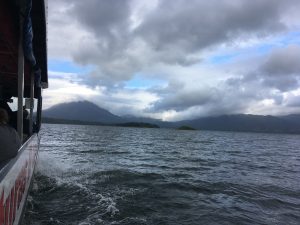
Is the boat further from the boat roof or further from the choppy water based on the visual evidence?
the choppy water

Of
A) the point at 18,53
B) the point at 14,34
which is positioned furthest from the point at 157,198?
the point at 14,34

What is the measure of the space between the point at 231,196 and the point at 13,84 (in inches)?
355

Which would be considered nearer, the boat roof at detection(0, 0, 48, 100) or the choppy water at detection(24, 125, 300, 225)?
the boat roof at detection(0, 0, 48, 100)

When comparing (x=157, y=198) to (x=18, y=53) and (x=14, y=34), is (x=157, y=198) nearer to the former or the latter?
(x=18, y=53)

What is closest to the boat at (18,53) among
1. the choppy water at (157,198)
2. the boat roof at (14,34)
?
the boat roof at (14,34)

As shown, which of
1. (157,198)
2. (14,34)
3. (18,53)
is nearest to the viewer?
(14,34)

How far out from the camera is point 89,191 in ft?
39.0

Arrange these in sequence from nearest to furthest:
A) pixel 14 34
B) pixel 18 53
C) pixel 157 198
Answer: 1. pixel 14 34
2. pixel 18 53
3. pixel 157 198

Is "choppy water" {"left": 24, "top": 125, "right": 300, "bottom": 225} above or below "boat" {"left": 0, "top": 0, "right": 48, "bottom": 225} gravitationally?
below

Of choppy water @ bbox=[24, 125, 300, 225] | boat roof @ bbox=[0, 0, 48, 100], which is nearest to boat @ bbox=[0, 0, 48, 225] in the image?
boat roof @ bbox=[0, 0, 48, 100]

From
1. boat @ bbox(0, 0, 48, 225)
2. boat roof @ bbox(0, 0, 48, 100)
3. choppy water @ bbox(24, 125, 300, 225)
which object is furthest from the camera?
choppy water @ bbox(24, 125, 300, 225)

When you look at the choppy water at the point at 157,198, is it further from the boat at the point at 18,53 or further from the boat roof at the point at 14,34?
the boat roof at the point at 14,34

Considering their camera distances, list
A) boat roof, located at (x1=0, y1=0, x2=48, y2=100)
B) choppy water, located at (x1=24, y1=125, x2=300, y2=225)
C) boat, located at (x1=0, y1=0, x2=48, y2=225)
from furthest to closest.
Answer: choppy water, located at (x1=24, y1=125, x2=300, y2=225), boat roof, located at (x1=0, y1=0, x2=48, y2=100), boat, located at (x1=0, y1=0, x2=48, y2=225)

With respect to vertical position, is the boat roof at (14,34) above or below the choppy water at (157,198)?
above
